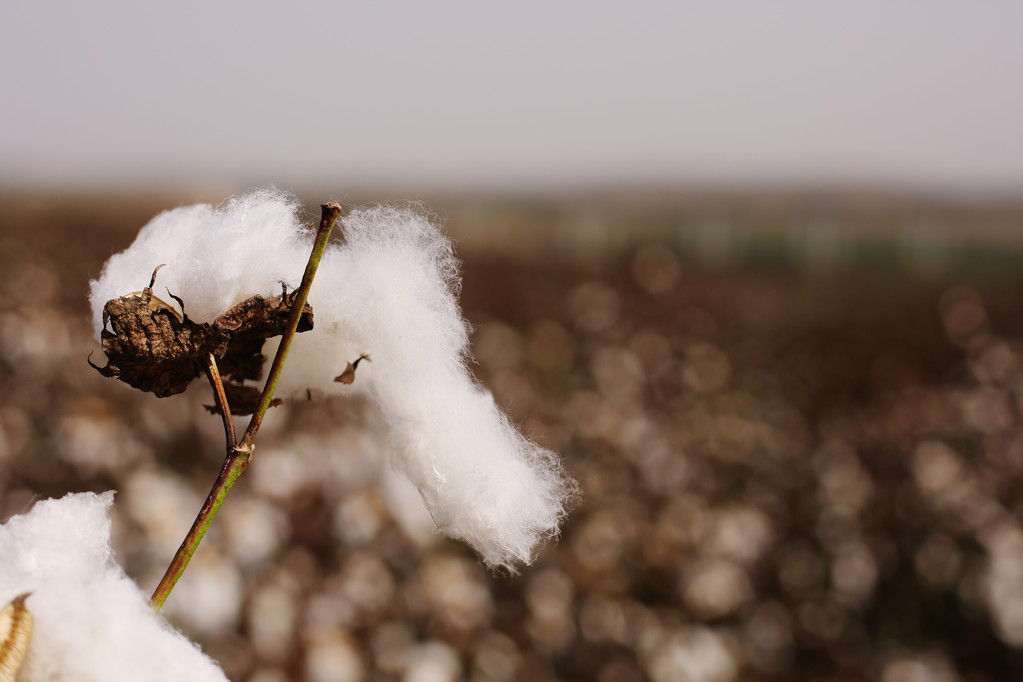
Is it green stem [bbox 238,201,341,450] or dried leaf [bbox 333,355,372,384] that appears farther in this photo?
dried leaf [bbox 333,355,372,384]

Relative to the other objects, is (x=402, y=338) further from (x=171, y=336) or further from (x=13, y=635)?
(x=13, y=635)

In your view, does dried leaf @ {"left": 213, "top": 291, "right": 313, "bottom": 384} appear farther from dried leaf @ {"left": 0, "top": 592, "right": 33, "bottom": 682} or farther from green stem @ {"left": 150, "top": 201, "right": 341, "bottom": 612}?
dried leaf @ {"left": 0, "top": 592, "right": 33, "bottom": 682}

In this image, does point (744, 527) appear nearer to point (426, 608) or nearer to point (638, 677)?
point (638, 677)

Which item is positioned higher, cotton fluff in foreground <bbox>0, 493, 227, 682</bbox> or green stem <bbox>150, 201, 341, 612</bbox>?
green stem <bbox>150, 201, 341, 612</bbox>

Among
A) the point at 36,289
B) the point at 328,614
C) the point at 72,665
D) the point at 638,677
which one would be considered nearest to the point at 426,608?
the point at 328,614

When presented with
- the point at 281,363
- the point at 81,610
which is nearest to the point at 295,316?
the point at 281,363

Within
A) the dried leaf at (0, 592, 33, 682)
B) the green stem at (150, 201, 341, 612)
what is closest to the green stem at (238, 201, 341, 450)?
the green stem at (150, 201, 341, 612)

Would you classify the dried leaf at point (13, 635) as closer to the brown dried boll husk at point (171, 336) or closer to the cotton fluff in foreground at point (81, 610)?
the cotton fluff in foreground at point (81, 610)

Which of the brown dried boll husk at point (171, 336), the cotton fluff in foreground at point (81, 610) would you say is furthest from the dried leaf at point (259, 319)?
the cotton fluff in foreground at point (81, 610)

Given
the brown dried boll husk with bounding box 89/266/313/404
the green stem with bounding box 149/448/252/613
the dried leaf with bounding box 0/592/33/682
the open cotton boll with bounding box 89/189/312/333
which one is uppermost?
the open cotton boll with bounding box 89/189/312/333
